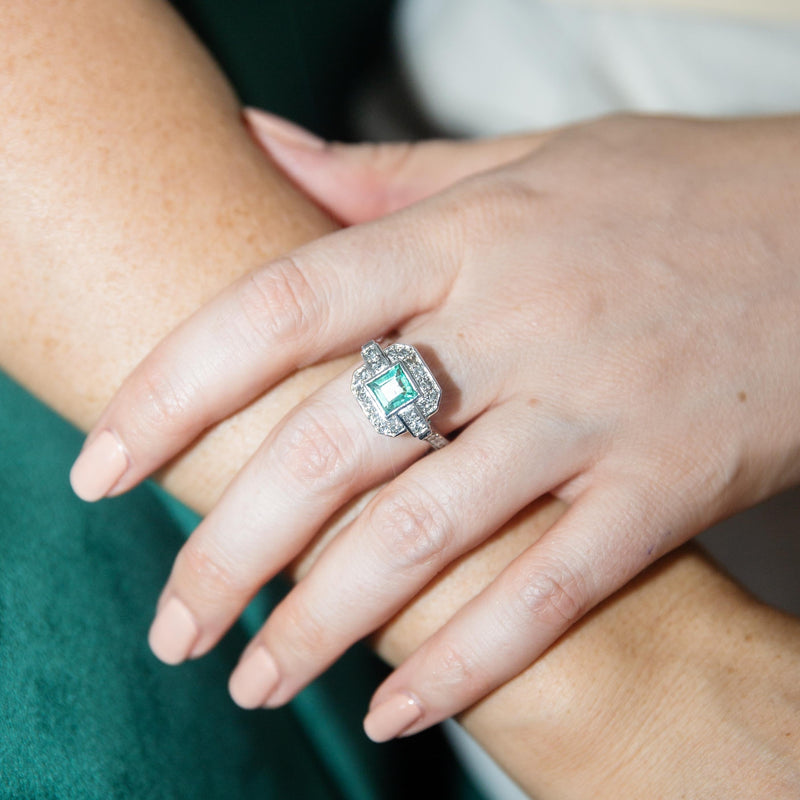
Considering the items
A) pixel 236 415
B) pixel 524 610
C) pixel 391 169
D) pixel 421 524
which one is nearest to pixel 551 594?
pixel 524 610

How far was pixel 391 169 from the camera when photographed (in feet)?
3.51

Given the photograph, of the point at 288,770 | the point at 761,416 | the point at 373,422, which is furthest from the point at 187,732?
the point at 761,416

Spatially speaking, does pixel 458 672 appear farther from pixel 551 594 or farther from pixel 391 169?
pixel 391 169

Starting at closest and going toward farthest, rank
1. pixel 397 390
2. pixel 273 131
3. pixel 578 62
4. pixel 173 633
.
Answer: pixel 397 390
pixel 173 633
pixel 273 131
pixel 578 62

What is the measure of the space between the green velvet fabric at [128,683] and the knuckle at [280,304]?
34 cm

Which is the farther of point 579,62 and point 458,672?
point 579,62

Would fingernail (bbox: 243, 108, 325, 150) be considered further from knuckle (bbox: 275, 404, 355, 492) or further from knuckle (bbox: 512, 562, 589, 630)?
knuckle (bbox: 512, 562, 589, 630)

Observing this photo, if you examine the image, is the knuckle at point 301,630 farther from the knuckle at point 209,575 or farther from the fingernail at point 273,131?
the fingernail at point 273,131

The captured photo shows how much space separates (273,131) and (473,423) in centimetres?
53

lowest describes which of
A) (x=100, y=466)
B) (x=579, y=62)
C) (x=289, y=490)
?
(x=579, y=62)

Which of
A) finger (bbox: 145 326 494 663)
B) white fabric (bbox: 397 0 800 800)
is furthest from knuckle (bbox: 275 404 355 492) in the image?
white fabric (bbox: 397 0 800 800)

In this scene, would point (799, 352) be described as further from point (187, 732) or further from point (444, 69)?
point (444, 69)

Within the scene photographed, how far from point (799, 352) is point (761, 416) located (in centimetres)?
10

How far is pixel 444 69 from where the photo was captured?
1649 millimetres
